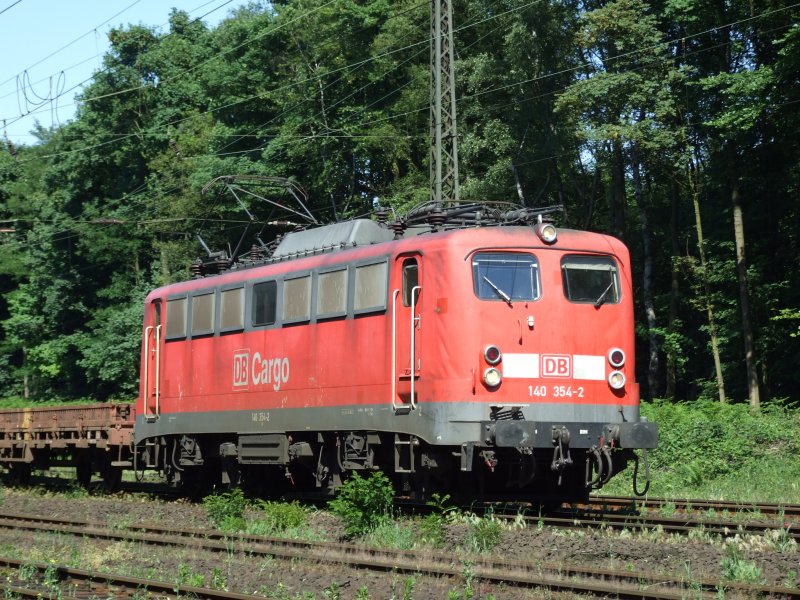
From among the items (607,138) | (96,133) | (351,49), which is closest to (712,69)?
(607,138)

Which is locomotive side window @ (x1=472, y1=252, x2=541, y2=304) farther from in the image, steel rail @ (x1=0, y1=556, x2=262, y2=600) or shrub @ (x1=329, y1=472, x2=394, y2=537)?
steel rail @ (x1=0, y1=556, x2=262, y2=600)

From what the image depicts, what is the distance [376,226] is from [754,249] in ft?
72.2

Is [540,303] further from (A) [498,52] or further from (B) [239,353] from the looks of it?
(A) [498,52]

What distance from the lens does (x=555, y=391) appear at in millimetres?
14820

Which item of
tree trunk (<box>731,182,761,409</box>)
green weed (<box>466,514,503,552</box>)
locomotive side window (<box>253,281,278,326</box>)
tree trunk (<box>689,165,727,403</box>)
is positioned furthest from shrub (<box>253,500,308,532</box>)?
tree trunk (<box>689,165,727,403</box>)

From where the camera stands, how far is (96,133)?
208 ft

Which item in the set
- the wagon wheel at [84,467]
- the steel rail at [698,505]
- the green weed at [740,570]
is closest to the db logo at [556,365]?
the steel rail at [698,505]

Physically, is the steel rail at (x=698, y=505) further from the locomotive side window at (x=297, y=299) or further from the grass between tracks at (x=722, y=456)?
the locomotive side window at (x=297, y=299)

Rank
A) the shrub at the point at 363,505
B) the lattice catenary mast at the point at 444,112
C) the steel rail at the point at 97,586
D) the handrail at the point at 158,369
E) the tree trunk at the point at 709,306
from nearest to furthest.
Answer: the steel rail at the point at 97,586
the shrub at the point at 363,505
the handrail at the point at 158,369
the lattice catenary mast at the point at 444,112
the tree trunk at the point at 709,306

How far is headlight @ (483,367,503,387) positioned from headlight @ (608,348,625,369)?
5.59ft

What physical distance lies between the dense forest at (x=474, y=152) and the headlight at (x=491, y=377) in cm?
374

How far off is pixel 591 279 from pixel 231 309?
6513 mm

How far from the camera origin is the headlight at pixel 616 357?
15328 millimetres

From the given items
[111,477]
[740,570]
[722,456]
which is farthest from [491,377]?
[111,477]
